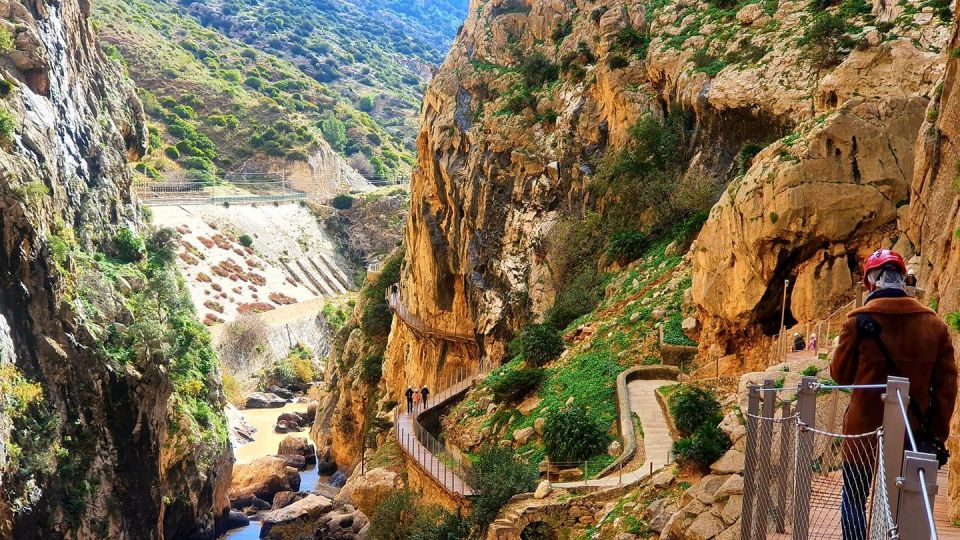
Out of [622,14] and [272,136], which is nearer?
[622,14]

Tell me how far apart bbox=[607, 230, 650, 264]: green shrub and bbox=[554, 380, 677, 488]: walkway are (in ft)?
25.3

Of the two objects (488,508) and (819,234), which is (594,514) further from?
(819,234)

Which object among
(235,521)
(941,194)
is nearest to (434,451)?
(941,194)

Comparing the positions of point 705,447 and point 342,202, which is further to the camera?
point 342,202

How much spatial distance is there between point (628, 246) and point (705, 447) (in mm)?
16156

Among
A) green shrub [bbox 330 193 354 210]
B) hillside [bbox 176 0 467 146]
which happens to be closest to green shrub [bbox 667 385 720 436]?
green shrub [bbox 330 193 354 210]

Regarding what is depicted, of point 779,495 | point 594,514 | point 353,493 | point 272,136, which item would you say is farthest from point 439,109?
point 272,136

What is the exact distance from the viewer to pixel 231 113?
11256 cm

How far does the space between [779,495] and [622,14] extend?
31068 millimetres

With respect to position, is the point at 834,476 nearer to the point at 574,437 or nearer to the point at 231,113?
the point at 574,437

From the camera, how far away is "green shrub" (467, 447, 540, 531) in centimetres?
1691

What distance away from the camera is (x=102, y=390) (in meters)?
32.3

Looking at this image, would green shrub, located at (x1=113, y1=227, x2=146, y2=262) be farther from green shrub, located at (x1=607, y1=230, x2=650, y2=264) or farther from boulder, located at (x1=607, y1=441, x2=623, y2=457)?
boulder, located at (x1=607, y1=441, x2=623, y2=457)

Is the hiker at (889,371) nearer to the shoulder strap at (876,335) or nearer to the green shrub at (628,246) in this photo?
the shoulder strap at (876,335)
